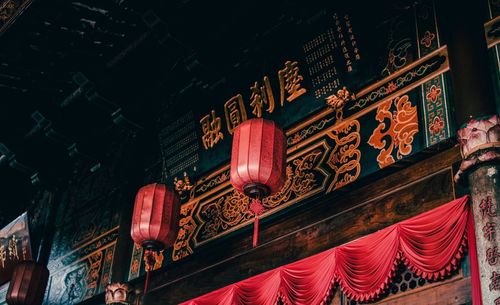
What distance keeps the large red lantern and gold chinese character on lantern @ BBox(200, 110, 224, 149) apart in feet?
4.75

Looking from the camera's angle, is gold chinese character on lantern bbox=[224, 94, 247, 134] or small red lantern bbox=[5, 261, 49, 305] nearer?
gold chinese character on lantern bbox=[224, 94, 247, 134]

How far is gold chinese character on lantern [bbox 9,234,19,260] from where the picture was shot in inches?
333

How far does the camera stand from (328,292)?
4.59m

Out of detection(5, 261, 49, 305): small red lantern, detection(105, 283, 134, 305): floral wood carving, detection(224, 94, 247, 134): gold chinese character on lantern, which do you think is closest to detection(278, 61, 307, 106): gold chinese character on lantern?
detection(224, 94, 247, 134): gold chinese character on lantern

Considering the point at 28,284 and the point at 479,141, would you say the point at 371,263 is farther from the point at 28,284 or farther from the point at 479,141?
the point at 28,284

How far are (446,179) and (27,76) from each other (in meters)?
5.44

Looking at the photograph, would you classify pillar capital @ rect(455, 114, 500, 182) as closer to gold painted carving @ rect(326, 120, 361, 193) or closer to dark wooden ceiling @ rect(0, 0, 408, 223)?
gold painted carving @ rect(326, 120, 361, 193)

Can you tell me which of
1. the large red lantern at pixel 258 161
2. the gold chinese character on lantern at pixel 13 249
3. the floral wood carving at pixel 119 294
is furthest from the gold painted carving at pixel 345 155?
the gold chinese character on lantern at pixel 13 249

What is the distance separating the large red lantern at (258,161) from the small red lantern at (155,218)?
47.4 inches

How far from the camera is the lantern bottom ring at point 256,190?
4.80 meters

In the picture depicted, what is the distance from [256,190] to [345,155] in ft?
2.92

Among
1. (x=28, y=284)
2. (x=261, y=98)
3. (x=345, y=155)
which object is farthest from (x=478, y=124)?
(x=28, y=284)

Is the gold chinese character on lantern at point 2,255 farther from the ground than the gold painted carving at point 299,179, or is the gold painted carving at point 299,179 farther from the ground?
the gold chinese character on lantern at point 2,255

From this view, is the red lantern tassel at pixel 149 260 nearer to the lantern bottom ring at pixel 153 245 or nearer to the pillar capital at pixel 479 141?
the lantern bottom ring at pixel 153 245
